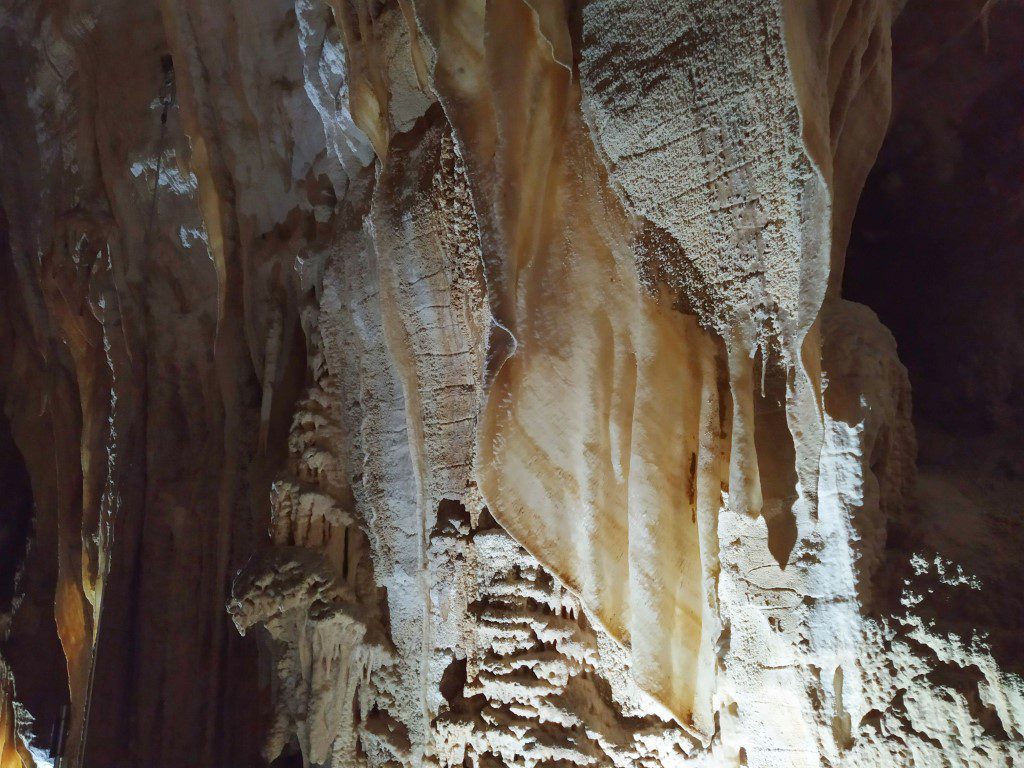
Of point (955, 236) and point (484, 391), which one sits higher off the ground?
point (955, 236)

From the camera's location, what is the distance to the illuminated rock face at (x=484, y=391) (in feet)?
4.90

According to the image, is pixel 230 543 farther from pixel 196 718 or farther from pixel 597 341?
pixel 597 341

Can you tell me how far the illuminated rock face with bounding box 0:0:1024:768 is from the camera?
149 cm

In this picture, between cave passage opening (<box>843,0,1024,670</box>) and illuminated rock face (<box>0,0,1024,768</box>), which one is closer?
illuminated rock face (<box>0,0,1024,768</box>)

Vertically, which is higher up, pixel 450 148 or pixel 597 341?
pixel 450 148

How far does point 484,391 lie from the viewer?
169 cm

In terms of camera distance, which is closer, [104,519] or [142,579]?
[142,579]

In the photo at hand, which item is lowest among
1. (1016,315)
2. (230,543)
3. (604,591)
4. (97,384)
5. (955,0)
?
(604,591)

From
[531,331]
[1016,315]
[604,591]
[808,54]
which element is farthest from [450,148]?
[1016,315]

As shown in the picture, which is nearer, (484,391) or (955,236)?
(484,391)

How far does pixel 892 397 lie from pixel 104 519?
2.80 m

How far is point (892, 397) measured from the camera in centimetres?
171

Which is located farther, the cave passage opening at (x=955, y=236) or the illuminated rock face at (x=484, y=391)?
the cave passage opening at (x=955, y=236)

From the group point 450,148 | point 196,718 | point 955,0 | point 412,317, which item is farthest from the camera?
point 196,718
